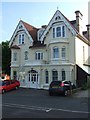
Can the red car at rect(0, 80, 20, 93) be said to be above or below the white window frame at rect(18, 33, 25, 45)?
below

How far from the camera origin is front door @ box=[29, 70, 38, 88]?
34469mm

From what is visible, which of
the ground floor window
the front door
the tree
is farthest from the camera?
the tree

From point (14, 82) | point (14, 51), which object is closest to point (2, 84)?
point (14, 82)

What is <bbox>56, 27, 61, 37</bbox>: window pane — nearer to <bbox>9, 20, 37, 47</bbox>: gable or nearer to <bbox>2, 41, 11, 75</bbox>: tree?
<bbox>9, 20, 37, 47</bbox>: gable

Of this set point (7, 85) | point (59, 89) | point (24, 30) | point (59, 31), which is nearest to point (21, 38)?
point (24, 30)

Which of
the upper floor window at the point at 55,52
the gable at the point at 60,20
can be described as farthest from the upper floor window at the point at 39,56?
the gable at the point at 60,20

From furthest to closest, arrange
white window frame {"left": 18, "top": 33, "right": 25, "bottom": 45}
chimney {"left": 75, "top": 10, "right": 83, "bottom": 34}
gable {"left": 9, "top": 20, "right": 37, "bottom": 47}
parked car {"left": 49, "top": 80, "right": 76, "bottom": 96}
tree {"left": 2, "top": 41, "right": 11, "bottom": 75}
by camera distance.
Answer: tree {"left": 2, "top": 41, "right": 11, "bottom": 75}
white window frame {"left": 18, "top": 33, "right": 25, "bottom": 45}
gable {"left": 9, "top": 20, "right": 37, "bottom": 47}
chimney {"left": 75, "top": 10, "right": 83, "bottom": 34}
parked car {"left": 49, "top": 80, "right": 76, "bottom": 96}

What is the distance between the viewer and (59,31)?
3312 cm

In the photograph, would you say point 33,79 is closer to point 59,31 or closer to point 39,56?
point 39,56

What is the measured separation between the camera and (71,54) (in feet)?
106

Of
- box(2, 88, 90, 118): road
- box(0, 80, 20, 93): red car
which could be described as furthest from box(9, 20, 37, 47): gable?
box(2, 88, 90, 118): road

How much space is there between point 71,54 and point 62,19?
218 inches

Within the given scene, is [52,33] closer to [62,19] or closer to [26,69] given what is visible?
[62,19]

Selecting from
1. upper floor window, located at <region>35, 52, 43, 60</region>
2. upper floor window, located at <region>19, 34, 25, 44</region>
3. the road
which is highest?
upper floor window, located at <region>19, 34, 25, 44</region>
